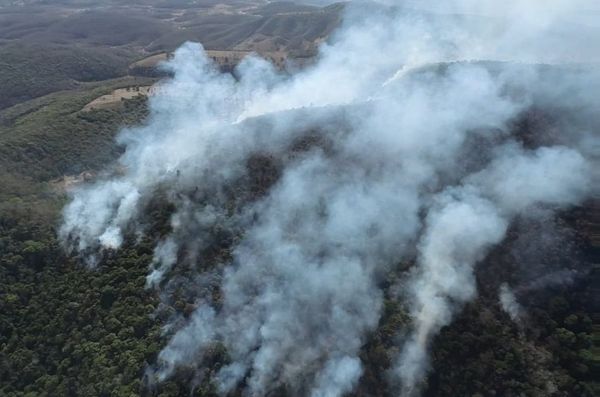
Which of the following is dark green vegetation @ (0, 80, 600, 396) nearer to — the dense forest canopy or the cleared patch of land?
the dense forest canopy

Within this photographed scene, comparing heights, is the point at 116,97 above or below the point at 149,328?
below

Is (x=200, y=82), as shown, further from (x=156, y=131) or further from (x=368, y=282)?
(x=368, y=282)

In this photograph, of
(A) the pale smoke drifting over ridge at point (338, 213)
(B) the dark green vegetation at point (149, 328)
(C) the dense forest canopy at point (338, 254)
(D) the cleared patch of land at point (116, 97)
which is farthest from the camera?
(D) the cleared patch of land at point (116, 97)

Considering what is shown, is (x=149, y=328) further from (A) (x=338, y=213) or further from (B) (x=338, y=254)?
(A) (x=338, y=213)

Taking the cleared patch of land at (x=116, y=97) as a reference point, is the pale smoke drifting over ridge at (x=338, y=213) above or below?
above

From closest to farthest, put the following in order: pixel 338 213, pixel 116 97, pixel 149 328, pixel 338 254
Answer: pixel 149 328
pixel 338 254
pixel 338 213
pixel 116 97

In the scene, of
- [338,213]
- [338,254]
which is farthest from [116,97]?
[338,254]

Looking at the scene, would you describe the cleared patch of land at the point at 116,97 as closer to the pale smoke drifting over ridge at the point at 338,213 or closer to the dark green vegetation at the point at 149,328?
the pale smoke drifting over ridge at the point at 338,213

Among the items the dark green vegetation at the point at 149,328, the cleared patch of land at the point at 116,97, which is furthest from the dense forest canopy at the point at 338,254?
the cleared patch of land at the point at 116,97
